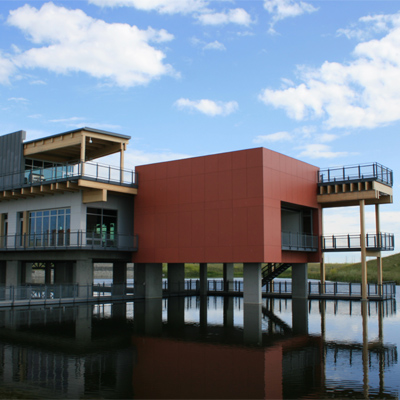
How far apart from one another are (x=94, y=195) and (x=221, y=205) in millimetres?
9798

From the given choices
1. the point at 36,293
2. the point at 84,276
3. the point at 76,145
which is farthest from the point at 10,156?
the point at 36,293

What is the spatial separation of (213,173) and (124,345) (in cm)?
1959

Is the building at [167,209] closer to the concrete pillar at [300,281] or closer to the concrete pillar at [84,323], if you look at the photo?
the concrete pillar at [300,281]

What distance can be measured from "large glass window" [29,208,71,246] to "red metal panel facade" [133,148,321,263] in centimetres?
569

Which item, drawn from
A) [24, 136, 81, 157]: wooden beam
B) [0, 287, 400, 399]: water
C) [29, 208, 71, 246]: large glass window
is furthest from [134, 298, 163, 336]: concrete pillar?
[24, 136, 81, 157]: wooden beam

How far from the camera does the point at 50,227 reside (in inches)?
1586

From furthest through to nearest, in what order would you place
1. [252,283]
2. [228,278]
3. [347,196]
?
[228,278]
[347,196]
[252,283]

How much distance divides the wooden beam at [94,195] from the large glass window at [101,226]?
46.5 inches

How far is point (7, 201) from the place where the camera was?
44844 mm

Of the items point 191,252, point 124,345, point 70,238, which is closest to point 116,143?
point 70,238

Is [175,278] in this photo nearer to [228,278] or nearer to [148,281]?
[228,278]

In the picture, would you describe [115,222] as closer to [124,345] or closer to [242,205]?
[242,205]

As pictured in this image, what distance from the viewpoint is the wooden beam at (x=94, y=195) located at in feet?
121

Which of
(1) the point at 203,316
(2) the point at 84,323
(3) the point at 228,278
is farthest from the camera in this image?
(3) the point at 228,278
